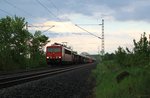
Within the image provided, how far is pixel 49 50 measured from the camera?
5594cm

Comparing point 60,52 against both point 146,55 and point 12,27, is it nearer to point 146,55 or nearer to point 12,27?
point 12,27

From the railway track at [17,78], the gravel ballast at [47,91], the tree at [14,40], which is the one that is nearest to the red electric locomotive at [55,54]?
the tree at [14,40]

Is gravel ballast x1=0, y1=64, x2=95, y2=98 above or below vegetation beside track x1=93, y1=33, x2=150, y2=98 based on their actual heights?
below

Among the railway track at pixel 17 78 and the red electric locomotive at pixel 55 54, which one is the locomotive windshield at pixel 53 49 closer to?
the red electric locomotive at pixel 55 54

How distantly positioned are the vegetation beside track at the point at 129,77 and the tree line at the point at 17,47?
15383mm

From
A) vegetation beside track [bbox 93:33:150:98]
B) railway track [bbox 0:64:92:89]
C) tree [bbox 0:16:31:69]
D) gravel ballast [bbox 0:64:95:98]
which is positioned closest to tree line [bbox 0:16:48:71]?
tree [bbox 0:16:31:69]

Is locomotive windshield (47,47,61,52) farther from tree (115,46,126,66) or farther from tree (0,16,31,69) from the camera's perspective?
tree (115,46,126,66)

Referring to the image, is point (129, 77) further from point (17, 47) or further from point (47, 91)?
point (17, 47)

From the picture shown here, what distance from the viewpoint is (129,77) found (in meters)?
14.9

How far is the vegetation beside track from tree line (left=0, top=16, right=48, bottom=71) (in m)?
15.4

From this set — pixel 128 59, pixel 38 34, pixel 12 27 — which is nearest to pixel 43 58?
pixel 12 27

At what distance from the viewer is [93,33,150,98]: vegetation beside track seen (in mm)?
11789

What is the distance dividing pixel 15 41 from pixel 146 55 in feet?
126

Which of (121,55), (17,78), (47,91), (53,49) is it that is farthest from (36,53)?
(47,91)
